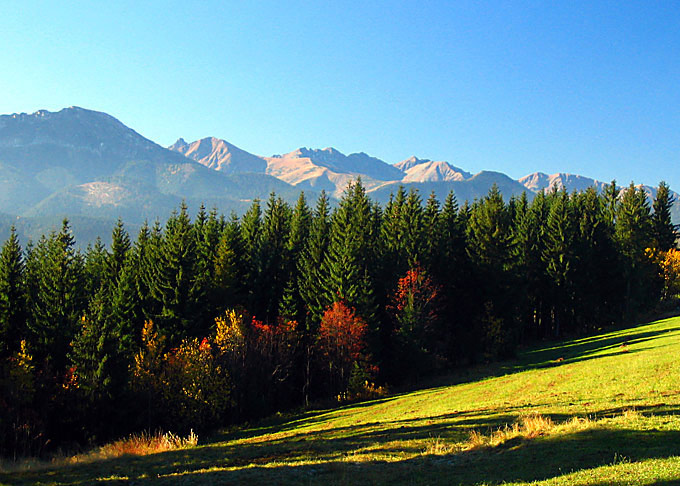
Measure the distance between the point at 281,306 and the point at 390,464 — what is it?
3551cm

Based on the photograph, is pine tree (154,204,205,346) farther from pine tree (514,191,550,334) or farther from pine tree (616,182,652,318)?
pine tree (616,182,652,318)

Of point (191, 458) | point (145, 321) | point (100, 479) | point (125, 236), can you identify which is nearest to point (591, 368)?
point (191, 458)

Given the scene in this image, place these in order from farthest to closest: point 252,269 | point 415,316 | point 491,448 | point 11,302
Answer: point 252,269 → point 415,316 → point 11,302 → point 491,448

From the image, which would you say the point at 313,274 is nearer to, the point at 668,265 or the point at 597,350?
the point at 597,350

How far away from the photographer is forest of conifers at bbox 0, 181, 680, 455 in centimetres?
3672

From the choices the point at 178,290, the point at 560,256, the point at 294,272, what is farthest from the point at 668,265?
the point at 178,290

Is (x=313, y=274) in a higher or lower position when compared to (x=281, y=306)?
higher

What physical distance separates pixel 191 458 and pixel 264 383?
2371 centimetres

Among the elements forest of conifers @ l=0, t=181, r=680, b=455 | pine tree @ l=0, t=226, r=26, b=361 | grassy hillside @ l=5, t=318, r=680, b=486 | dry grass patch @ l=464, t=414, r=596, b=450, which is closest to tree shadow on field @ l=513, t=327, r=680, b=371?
forest of conifers @ l=0, t=181, r=680, b=455

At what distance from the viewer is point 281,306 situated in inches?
1916

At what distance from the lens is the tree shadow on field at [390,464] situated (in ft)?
37.6

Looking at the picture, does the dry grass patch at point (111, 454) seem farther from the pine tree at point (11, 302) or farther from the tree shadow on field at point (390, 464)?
the pine tree at point (11, 302)

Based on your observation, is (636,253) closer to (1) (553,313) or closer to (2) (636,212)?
(2) (636,212)

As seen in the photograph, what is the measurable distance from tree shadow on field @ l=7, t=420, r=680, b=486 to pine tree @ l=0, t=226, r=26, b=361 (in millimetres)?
26927
